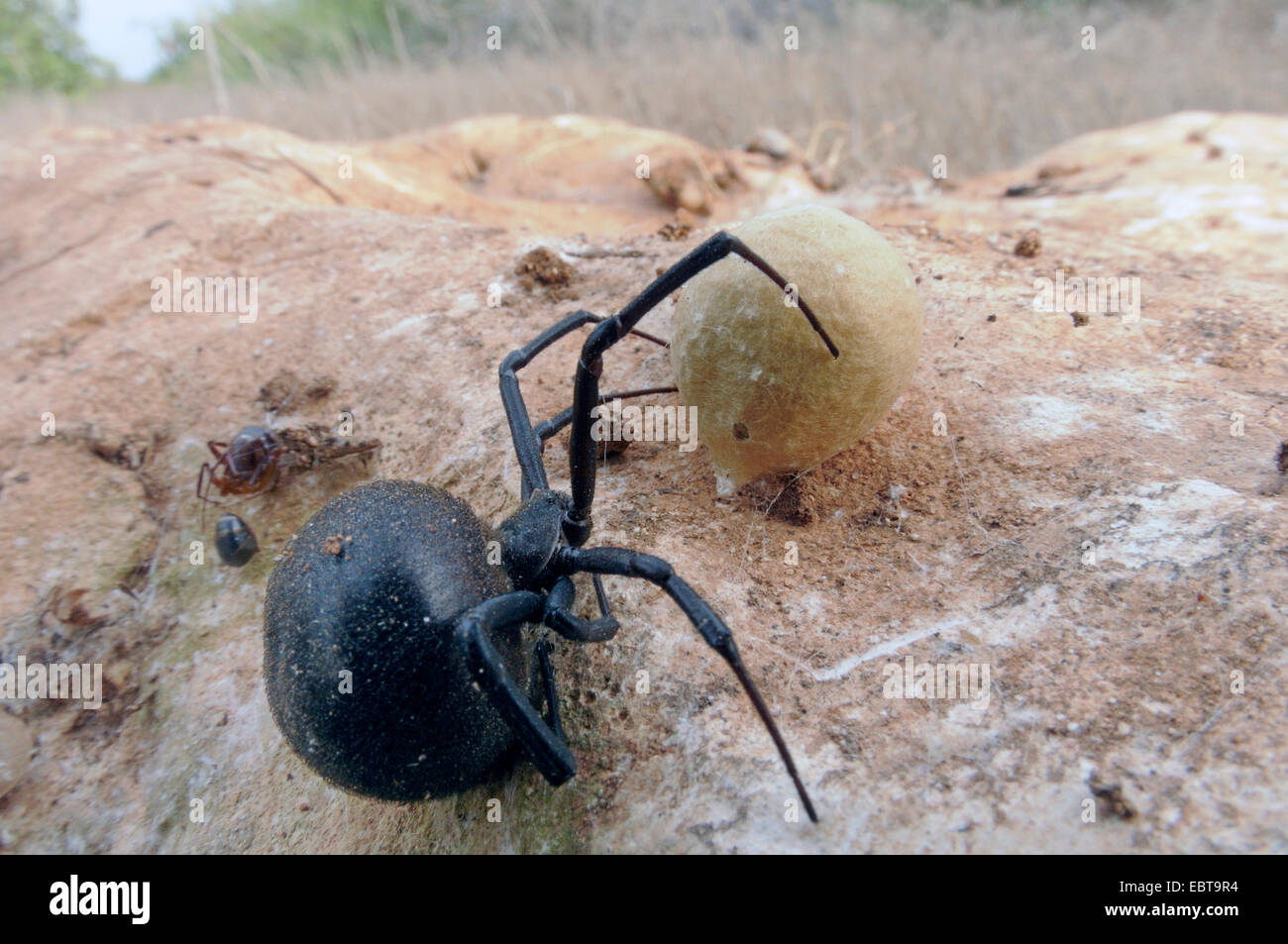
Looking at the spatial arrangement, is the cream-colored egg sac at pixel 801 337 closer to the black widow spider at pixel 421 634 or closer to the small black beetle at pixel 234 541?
the black widow spider at pixel 421 634

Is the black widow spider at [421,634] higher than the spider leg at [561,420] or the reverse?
the reverse

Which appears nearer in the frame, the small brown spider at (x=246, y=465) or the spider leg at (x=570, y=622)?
the spider leg at (x=570, y=622)

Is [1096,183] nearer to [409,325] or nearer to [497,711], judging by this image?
[409,325]

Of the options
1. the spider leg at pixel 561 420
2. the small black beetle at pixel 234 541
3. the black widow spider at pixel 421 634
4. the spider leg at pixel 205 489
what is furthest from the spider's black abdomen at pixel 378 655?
the spider leg at pixel 205 489

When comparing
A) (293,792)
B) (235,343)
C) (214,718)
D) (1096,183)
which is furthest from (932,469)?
(1096,183)

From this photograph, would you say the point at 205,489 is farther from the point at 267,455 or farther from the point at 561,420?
the point at 561,420

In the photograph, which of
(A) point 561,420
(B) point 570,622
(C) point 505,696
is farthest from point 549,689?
(A) point 561,420
